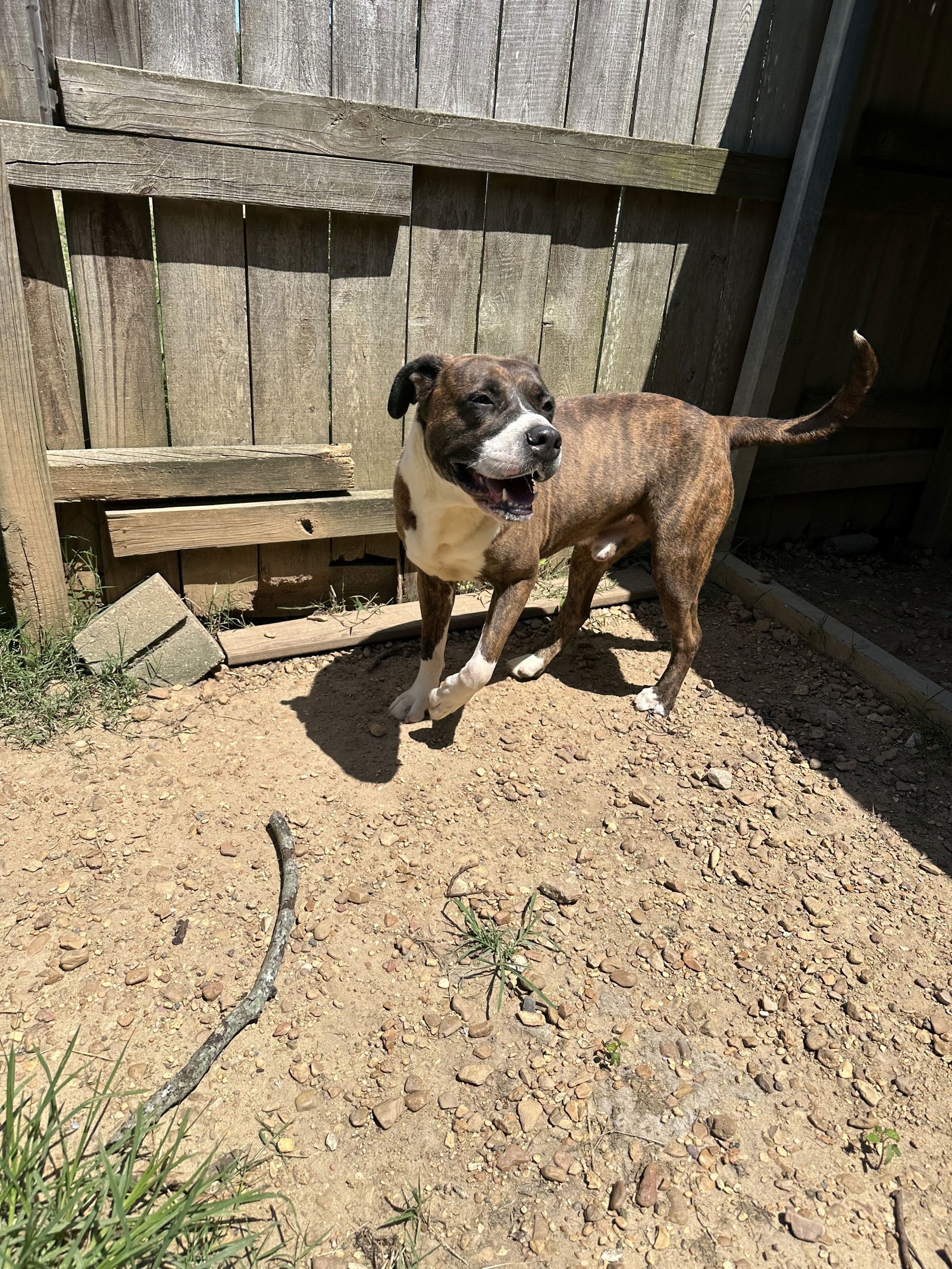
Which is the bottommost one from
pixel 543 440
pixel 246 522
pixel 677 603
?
pixel 677 603

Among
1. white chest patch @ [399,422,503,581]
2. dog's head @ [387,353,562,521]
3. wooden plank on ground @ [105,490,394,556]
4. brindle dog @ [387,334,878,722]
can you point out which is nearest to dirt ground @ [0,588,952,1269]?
brindle dog @ [387,334,878,722]

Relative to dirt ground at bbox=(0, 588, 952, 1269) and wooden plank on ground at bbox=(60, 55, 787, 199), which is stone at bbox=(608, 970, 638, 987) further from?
wooden plank on ground at bbox=(60, 55, 787, 199)

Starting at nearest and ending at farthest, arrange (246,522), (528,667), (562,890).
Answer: (562,890) < (246,522) < (528,667)

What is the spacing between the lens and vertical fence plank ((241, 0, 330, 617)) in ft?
10.8

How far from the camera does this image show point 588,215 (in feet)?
13.6

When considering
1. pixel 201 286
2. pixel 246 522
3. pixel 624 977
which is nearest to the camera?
pixel 624 977

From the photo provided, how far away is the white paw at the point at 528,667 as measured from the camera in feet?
13.6

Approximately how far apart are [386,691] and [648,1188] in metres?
2.29

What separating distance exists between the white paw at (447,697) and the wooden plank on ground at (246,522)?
1.17 meters

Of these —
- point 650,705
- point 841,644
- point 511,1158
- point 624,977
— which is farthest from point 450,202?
point 511,1158

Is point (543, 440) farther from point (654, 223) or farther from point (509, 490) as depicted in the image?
point (654, 223)

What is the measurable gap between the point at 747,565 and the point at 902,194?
2213 mm

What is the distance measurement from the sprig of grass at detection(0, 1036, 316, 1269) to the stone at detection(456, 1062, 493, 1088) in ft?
1.74

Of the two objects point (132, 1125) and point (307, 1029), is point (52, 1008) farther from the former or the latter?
point (307, 1029)
